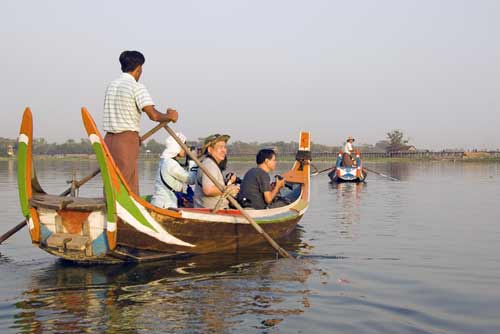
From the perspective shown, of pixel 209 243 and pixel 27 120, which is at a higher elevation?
pixel 27 120

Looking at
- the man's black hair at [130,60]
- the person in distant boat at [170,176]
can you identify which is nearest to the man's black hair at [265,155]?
the person in distant boat at [170,176]

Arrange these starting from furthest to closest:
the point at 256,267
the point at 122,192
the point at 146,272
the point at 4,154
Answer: the point at 4,154, the point at 256,267, the point at 146,272, the point at 122,192

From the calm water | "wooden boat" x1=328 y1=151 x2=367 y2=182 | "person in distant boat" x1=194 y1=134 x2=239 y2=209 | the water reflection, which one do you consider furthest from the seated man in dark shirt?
"wooden boat" x1=328 y1=151 x2=367 y2=182

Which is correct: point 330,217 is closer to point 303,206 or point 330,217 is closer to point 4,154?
point 303,206

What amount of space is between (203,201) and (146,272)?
151 cm

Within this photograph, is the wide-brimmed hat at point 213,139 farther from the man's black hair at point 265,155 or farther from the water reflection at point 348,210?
the water reflection at point 348,210

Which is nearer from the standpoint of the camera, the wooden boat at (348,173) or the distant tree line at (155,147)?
the wooden boat at (348,173)

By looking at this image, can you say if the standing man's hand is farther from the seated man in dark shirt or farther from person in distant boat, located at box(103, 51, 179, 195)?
the seated man in dark shirt

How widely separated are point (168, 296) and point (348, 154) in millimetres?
20686

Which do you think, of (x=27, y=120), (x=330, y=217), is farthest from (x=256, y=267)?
(x=330, y=217)

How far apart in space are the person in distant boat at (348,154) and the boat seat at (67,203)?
775 inches

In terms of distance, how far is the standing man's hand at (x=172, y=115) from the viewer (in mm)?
6484

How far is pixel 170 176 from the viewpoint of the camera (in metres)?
7.51

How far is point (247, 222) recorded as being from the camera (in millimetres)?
7590
